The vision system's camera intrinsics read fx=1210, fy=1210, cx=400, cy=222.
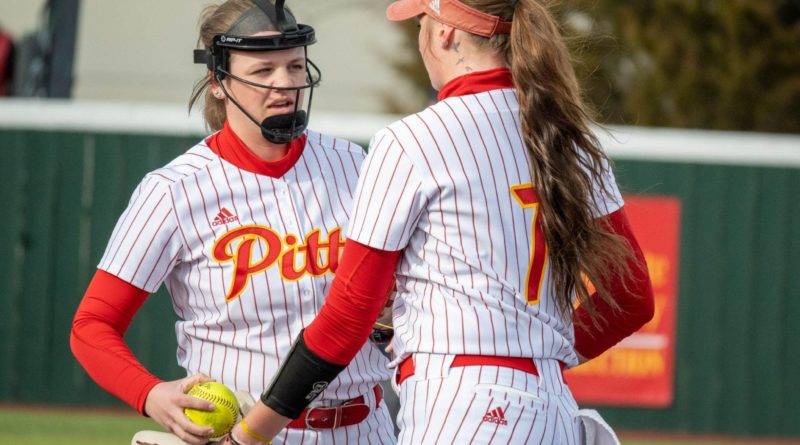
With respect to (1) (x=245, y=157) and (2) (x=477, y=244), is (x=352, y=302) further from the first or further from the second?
(1) (x=245, y=157)

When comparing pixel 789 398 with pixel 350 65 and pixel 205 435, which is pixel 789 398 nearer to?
pixel 205 435

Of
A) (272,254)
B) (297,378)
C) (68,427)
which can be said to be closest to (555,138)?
(297,378)

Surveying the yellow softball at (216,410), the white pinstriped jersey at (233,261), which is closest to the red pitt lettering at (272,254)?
the white pinstriped jersey at (233,261)

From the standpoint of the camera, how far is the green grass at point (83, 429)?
9008 mm

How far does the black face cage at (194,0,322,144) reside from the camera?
11.6 ft

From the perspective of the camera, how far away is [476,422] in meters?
2.71

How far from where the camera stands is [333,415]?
3467mm

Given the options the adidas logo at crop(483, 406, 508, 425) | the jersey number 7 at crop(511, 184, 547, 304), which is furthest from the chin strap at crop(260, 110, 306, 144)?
the adidas logo at crop(483, 406, 508, 425)

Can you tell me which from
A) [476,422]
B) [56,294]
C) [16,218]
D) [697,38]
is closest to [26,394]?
[56,294]

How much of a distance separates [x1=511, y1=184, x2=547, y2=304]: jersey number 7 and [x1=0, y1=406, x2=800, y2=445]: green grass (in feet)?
20.8

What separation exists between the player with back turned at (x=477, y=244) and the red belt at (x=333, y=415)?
52 centimetres

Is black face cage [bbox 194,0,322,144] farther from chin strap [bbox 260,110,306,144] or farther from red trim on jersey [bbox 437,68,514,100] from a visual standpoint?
red trim on jersey [bbox 437,68,514,100]

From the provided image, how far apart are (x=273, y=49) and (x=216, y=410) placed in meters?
1.11

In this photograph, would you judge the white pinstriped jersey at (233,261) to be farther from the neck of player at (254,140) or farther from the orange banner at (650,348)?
the orange banner at (650,348)
